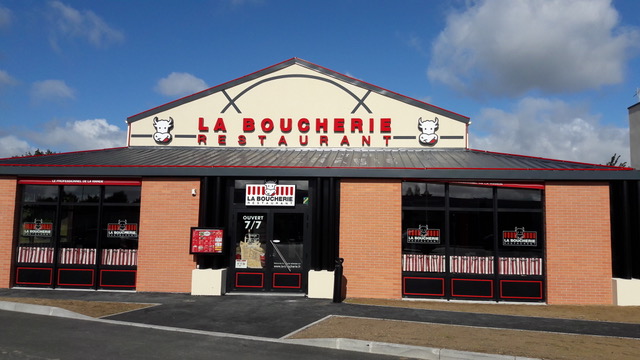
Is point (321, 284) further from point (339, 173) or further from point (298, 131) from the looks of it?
point (298, 131)

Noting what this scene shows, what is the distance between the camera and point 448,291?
13.1 metres

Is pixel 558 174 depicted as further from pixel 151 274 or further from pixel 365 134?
pixel 151 274

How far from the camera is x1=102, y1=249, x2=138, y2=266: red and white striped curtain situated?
1403cm

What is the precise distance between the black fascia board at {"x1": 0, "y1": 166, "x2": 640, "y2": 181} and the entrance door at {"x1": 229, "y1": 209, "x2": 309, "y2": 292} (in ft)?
4.37

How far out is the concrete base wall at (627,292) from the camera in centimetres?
1250

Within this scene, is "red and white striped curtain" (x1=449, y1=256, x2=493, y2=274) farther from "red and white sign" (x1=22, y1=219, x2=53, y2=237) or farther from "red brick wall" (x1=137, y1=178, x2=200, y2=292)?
"red and white sign" (x1=22, y1=219, x2=53, y2=237)

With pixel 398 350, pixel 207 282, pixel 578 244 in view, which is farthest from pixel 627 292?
pixel 207 282

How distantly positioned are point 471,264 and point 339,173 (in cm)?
477

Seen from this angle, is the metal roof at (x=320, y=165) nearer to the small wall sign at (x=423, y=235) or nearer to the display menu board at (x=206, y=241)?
the small wall sign at (x=423, y=235)

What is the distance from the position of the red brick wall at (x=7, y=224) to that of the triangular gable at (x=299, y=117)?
510cm

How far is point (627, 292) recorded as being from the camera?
12.5m

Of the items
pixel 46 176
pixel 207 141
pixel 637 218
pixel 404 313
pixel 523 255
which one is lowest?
pixel 404 313

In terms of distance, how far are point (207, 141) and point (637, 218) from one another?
14851mm

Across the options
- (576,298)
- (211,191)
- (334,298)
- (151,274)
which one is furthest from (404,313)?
(151,274)
